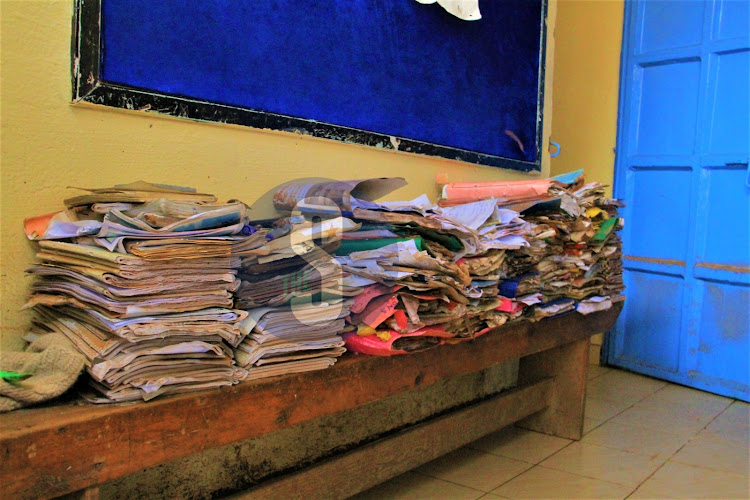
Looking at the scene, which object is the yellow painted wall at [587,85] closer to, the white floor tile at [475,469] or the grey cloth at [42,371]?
the white floor tile at [475,469]

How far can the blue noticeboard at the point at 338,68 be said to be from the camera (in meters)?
1.42

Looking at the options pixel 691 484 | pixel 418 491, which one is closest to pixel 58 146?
pixel 418 491

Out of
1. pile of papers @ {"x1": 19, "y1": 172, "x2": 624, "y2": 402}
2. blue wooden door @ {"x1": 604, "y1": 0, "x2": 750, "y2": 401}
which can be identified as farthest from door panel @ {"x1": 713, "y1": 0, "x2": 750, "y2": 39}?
pile of papers @ {"x1": 19, "y1": 172, "x2": 624, "y2": 402}

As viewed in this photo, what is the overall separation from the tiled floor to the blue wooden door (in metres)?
0.46

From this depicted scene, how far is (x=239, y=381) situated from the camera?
114 centimetres

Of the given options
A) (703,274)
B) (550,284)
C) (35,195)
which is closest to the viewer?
(35,195)

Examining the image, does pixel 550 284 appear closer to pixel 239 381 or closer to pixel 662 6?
pixel 239 381

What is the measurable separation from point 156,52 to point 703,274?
3.14m

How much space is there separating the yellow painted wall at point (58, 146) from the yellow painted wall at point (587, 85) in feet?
9.37

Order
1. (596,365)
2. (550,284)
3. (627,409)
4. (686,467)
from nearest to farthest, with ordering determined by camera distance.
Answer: (550,284) < (686,467) < (627,409) < (596,365)

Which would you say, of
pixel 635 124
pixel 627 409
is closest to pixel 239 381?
pixel 627 409

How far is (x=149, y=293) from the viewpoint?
Result: 1.05 m

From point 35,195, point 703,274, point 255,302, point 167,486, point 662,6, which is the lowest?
point 167,486

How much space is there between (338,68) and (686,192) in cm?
246
